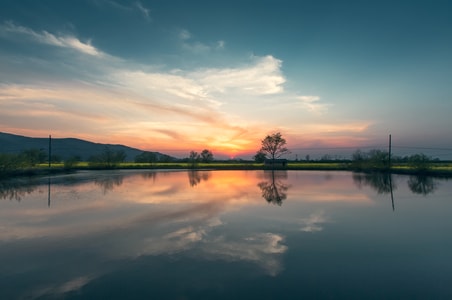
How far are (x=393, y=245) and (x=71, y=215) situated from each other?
14.7 m

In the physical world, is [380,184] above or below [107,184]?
above

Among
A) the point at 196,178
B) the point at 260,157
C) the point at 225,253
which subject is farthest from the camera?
the point at 260,157

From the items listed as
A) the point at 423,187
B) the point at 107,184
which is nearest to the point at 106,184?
the point at 107,184

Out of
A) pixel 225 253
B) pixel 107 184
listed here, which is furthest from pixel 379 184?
pixel 107 184

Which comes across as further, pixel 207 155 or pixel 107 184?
pixel 207 155

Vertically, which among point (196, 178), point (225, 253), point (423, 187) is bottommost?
point (196, 178)

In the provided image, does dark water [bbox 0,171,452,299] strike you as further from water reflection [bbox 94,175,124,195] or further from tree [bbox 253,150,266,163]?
tree [bbox 253,150,266,163]

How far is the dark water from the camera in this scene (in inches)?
215

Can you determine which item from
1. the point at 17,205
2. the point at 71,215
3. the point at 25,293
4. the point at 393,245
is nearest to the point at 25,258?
the point at 25,293

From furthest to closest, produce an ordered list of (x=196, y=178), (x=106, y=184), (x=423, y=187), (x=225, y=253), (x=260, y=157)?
1. (x=260, y=157)
2. (x=196, y=178)
3. (x=106, y=184)
4. (x=423, y=187)
5. (x=225, y=253)

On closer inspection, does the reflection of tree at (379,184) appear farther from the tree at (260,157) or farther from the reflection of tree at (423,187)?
the tree at (260,157)

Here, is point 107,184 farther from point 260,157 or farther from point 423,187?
point 260,157

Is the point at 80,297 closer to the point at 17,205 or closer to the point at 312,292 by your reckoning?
the point at 312,292

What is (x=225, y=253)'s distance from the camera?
763 cm
